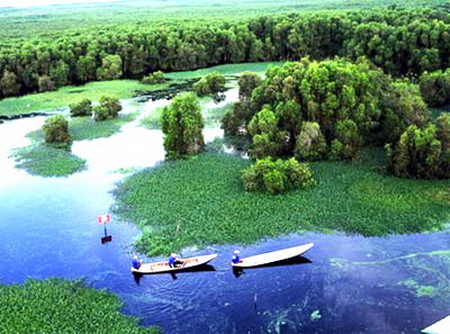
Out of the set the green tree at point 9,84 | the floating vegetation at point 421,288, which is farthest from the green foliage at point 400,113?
the green tree at point 9,84

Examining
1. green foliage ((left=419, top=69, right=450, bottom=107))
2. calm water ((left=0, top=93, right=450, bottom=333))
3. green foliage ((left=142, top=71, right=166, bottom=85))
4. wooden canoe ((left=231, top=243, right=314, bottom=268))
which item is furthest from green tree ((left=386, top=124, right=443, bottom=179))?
green foliage ((left=142, top=71, right=166, bottom=85))

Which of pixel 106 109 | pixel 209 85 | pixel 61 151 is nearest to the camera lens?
pixel 61 151

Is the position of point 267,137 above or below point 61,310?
above

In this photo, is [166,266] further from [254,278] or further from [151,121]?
[151,121]

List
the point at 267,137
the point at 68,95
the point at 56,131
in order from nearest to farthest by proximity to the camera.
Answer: the point at 267,137 → the point at 56,131 → the point at 68,95

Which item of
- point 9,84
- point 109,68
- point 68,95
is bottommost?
point 68,95

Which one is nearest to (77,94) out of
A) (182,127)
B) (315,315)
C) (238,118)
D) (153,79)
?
(153,79)
